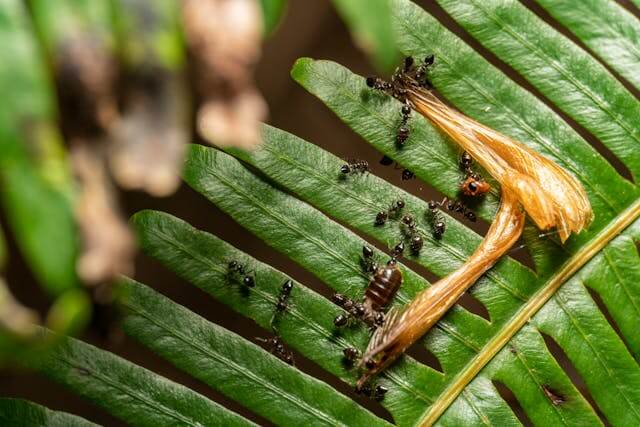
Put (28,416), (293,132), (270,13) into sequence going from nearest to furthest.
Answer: (270,13) → (28,416) → (293,132)

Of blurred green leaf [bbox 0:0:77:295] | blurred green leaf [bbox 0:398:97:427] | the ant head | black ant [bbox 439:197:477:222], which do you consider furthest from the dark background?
blurred green leaf [bbox 0:0:77:295]

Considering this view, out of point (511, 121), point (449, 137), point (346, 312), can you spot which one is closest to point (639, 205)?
point (511, 121)

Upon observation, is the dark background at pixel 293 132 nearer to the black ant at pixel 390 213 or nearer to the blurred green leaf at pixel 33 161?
the black ant at pixel 390 213

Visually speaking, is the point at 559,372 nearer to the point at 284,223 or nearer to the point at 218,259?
the point at 284,223

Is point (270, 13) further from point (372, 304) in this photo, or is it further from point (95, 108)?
point (372, 304)

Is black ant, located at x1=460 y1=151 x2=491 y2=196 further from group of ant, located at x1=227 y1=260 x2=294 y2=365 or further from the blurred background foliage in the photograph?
the blurred background foliage

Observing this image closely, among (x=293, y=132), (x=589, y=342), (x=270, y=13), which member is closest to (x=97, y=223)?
(x=270, y=13)
